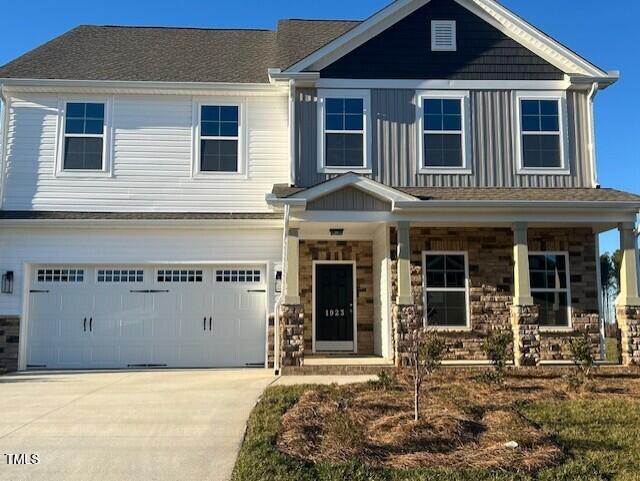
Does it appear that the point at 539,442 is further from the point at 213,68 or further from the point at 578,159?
the point at 213,68

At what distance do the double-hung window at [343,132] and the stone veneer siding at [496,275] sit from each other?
1.83 metres

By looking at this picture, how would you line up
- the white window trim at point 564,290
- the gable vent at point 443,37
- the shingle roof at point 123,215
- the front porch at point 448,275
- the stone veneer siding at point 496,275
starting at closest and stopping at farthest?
the front porch at point 448,275
the shingle roof at point 123,215
the stone veneer siding at point 496,275
the white window trim at point 564,290
the gable vent at point 443,37

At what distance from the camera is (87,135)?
1336 cm

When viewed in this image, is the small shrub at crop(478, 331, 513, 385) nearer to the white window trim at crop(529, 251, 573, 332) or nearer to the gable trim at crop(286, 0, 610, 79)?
the white window trim at crop(529, 251, 573, 332)

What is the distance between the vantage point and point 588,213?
1184 cm

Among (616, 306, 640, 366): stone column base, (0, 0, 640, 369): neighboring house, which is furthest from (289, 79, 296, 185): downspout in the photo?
(616, 306, 640, 366): stone column base

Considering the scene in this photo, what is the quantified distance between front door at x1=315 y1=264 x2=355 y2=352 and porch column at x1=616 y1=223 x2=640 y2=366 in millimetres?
5532

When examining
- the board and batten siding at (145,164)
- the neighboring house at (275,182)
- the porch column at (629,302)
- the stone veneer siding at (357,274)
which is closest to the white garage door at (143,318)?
the neighboring house at (275,182)

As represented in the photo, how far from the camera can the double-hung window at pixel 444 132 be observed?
42.8 ft

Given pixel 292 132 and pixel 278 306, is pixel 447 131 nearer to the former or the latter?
pixel 292 132

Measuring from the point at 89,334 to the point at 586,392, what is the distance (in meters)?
9.59

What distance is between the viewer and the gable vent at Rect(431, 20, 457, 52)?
13352mm

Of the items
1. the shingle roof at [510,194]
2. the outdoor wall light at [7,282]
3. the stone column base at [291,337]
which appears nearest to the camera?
the stone column base at [291,337]

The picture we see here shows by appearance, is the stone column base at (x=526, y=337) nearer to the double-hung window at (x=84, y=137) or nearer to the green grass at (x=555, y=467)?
the green grass at (x=555, y=467)
